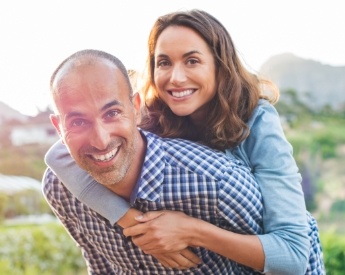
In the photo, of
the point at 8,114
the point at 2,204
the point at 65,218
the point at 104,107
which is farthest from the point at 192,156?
the point at 8,114

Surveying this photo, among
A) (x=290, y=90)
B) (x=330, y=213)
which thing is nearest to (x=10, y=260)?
(x=330, y=213)

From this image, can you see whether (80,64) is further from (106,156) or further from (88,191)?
(88,191)

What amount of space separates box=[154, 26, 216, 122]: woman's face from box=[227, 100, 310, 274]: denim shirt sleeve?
25cm

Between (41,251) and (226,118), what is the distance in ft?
12.0

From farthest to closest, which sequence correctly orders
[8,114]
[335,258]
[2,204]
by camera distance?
[8,114] → [2,204] → [335,258]

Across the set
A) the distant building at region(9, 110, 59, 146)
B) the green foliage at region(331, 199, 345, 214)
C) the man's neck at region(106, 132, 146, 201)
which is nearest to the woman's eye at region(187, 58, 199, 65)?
the man's neck at region(106, 132, 146, 201)

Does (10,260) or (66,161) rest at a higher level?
(66,161)

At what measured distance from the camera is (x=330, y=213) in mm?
10398

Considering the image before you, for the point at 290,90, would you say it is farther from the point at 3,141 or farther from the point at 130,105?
the point at 130,105

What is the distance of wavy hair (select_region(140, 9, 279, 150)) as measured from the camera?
2566 millimetres

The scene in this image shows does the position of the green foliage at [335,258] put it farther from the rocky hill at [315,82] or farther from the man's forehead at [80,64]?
the rocky hill at [315,82]

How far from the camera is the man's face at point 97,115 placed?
2.10 m

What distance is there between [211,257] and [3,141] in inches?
337

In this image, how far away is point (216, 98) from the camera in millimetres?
2707
